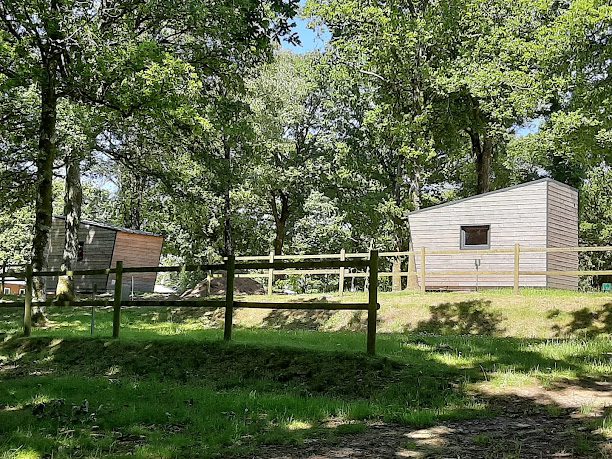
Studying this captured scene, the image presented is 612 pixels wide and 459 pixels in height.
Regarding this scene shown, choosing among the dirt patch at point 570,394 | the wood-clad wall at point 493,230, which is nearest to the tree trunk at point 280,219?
the wood-clad wall at point 493,230

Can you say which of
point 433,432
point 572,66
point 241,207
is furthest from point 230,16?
point 241,207

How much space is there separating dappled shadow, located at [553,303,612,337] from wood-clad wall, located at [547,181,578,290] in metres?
6.98

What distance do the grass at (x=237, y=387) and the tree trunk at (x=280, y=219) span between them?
25.0 meters

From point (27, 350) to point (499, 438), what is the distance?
30.0ft

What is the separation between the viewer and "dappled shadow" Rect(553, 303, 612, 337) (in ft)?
42.5

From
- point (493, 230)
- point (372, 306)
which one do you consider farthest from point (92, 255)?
point (372, 306)

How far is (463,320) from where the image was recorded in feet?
50.3

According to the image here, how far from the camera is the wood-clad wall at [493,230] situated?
20.8m

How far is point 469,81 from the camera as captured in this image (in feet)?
78.8

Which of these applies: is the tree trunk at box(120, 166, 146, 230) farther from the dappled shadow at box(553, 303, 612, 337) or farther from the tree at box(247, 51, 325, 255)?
the dappled shadow at box(553, 303, 612, 337)

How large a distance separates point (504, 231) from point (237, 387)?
52.7 ft

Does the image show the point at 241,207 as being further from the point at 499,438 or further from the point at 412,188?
the point at 499,438

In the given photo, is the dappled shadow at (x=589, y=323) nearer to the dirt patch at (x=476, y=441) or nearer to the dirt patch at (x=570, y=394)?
the dirt patch at (x=570, y=394)

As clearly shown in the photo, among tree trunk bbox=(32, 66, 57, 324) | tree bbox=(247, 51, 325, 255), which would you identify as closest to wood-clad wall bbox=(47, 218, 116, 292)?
tree bbox=(247, 51, 325, 255)
